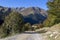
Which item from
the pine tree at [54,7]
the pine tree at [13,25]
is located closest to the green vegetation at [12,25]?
the pine tree at [13,25]

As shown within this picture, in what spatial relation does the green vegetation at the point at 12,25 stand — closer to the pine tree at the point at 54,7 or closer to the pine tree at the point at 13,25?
the pine tree at the point at 13,25

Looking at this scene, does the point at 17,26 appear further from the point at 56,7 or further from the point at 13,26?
the point at 56,7

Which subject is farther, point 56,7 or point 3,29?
point 56,7

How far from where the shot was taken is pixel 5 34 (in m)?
28.9

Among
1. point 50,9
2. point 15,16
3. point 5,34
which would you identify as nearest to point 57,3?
A: point 50,9

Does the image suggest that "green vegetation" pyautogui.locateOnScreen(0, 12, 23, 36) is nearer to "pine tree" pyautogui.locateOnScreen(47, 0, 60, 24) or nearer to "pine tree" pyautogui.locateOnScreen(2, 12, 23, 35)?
"pine tree" pyautogui.locateOnScreen(2, 12, 23, 35)

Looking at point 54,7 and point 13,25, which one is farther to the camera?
point 54,7

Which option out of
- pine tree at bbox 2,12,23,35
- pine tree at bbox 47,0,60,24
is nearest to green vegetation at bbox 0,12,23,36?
pine tree at bbox 2,12,23,35

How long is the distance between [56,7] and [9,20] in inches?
641

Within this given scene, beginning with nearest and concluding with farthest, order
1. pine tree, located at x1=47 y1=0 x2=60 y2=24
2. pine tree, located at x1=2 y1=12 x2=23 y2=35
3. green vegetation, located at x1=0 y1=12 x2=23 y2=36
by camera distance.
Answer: green vegetation, located at x1=0 y1=12 x2=23 y2=36 → pine tree, located at x1=2 y1=12 x2=23 y2=35 → pine tree, located at x1=47 y1=0 x2=60 y2=24

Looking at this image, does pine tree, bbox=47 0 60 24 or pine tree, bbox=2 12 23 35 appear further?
pine tree, bbox=47 0 60 24

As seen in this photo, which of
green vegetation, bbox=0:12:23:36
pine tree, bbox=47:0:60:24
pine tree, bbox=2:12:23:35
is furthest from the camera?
pine tree, bbox=47:0:60:24

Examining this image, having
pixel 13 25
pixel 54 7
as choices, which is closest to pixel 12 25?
pixel 13 25

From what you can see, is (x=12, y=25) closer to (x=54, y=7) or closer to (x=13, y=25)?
(x=13, y=25)
